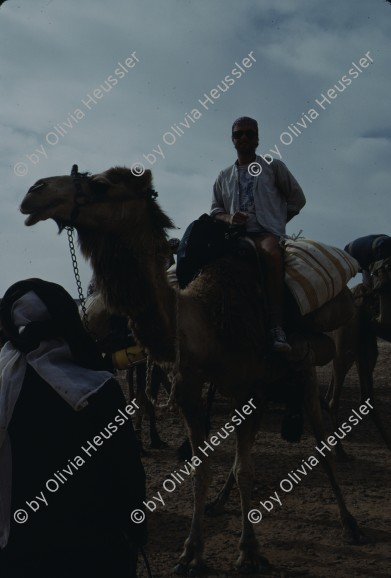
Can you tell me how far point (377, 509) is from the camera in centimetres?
564

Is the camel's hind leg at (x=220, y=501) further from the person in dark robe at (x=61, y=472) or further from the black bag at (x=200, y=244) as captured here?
the person in dark robe at (x=61, y=472)

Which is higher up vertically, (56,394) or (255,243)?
(255,243)

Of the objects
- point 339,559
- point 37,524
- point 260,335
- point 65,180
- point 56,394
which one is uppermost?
point 65,180

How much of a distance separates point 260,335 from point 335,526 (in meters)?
1.82

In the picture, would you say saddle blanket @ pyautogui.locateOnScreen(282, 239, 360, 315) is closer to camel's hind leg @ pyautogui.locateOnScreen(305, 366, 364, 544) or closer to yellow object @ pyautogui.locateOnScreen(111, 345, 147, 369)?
camel's hind leg @ pyautogui.locateOnScreen(305, 366, 364, 544)

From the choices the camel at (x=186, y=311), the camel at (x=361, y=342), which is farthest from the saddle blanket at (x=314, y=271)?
the camel at (x=361, y=342)

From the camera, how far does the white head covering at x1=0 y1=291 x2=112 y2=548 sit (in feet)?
8.80

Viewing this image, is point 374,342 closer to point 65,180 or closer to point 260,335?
point 260,335

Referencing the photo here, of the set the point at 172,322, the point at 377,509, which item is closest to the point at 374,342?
the point at 377,509

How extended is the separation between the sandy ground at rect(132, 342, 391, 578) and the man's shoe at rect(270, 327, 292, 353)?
3.26 feet

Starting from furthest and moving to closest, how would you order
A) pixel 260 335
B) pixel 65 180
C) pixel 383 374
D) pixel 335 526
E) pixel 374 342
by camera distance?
pixel 383 374
pixel 374 342
pixel 335 526
pixel 260 335
pixel 65 180

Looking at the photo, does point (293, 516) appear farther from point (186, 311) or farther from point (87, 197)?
point (87, 197)

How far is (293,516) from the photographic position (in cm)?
557

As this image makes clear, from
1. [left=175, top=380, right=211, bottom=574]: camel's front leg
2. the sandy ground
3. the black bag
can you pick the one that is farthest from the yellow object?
[left=175, top=380, right=211, bottom=574]: camel's front leg
